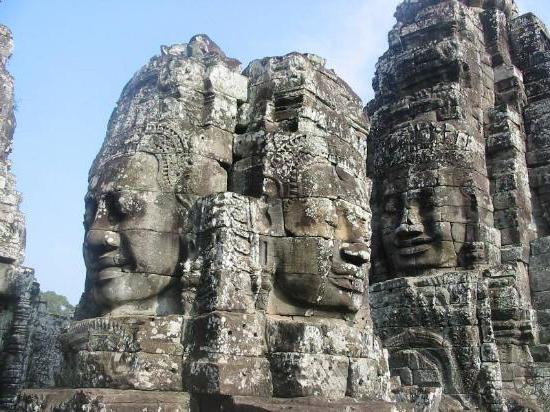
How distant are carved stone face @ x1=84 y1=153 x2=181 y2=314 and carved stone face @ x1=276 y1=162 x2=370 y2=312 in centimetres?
104

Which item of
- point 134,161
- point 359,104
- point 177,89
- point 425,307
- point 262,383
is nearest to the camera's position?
point 262,383

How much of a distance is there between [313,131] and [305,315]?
70.5 inches

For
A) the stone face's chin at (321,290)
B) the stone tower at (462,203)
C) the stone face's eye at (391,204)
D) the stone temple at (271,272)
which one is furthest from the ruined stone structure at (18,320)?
the stone face's chin at (321,290)

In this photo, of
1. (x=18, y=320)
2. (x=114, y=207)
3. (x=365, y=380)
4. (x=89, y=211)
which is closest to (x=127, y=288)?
(x=114, y=207)

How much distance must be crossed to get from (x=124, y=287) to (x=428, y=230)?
240 inches

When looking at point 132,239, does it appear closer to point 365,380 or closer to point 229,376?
point 229,376

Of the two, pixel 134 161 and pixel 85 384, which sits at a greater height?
pixel 134 161

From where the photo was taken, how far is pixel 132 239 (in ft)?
17.6

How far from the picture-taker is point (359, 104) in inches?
274

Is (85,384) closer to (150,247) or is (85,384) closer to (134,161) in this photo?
(150,247)

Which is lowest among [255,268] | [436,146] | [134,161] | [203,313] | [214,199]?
[203,313]

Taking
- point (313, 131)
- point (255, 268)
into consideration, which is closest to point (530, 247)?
point (313, 131)

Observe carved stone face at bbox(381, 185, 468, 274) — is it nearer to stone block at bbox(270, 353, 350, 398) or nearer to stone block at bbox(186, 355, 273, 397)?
stone block at bbox(270, 353, 350, 398)

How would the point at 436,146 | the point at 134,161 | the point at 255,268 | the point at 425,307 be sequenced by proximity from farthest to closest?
the point at 436,146 < the point at 425,307 < the point at 134,161 < the point at 255,268
